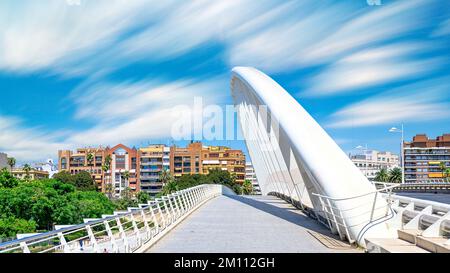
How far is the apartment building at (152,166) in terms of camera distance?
410ft

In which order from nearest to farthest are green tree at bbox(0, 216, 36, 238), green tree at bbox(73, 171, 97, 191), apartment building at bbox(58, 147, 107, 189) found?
green tree at bbox(0, 216, 36, 238) < green tree at bbox(73, 171, 97, 191) < apartment building at bbox(58, 147, 107, 189)

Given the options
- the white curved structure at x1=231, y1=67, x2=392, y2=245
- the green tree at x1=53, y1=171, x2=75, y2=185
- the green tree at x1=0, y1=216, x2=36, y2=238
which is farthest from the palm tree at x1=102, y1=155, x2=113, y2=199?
the white curved structure at x1=231, y1=67, x2=392, y2=245

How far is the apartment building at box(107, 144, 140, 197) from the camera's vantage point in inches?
4963

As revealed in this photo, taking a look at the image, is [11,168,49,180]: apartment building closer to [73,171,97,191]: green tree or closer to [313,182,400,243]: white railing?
[73,171,97,191]: green tree

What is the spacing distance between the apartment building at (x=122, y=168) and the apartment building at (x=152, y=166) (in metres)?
1.40

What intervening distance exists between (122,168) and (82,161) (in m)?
10.7

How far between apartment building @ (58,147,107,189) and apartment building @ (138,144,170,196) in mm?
10668

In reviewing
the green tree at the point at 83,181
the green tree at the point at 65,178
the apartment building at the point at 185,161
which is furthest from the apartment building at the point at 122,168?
the green tree at the point at 83,181

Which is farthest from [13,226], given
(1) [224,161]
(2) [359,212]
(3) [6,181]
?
(1) [224,161]

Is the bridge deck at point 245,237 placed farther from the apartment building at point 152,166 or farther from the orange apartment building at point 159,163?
the apartment building at point 152,166

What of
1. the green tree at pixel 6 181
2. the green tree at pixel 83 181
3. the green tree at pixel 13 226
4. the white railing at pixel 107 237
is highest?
the white railing at pixel 107 237

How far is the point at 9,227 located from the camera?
4491 cm
